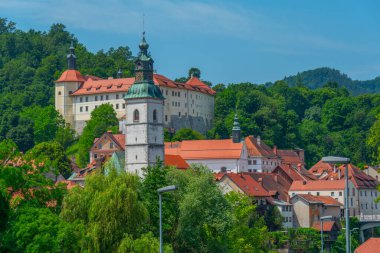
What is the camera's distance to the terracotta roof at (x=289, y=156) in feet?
440

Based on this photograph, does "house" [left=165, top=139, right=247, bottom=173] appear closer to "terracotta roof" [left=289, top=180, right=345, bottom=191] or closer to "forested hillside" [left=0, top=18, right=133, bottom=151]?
"terracotta roof" [left=289, top=180, right=345, bottom=191]

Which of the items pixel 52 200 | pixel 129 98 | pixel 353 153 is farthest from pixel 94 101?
pixel 52 200

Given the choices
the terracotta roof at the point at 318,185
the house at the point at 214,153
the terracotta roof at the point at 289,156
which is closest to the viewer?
the terracotta roof at the point at 318,185

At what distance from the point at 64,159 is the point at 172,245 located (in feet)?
198

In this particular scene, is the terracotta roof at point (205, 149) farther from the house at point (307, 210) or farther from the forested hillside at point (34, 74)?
the forested hillside at point (34, 74)

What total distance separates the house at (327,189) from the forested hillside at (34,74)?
1567 inches

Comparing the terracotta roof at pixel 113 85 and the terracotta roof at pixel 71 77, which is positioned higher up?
the terracotta roof at pixel 71 77

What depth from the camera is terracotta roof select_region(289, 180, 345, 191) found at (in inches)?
4321

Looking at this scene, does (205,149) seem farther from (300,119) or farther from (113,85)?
(300,119)

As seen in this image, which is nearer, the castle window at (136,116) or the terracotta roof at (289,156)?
the castle window at (136,116)

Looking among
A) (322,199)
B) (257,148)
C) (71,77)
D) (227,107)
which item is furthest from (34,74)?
(322,199)

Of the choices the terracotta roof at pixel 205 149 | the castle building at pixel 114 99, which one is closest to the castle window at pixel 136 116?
the terracotta roof at pixel 205 149

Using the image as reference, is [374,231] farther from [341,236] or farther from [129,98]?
[129,98]

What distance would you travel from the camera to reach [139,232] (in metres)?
52.6
